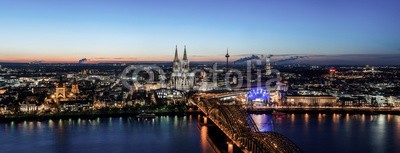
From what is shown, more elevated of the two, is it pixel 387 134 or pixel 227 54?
pixel 227 54

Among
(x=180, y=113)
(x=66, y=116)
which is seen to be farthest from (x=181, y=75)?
(x=66, y=116)

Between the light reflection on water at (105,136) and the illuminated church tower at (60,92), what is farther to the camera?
the illuminated church tower at (60,92)

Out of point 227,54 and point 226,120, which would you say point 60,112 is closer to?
point 226,120

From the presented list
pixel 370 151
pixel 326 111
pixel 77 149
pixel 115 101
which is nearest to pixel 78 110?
pixel 115 101

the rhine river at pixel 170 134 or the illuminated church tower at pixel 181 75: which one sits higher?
the illuminated church tower at pixel 181 75

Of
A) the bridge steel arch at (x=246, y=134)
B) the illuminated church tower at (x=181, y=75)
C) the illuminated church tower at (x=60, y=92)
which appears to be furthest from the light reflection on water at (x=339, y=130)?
the illuminated church tower at (x=181, y=75)

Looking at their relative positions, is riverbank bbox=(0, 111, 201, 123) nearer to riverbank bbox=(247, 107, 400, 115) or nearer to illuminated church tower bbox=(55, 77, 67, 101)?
riverbank bbox=(247, 107, 400, 115)

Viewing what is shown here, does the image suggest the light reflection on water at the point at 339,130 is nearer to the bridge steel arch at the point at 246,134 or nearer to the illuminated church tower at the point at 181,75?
the bridge steel arch at the point at 246,134
